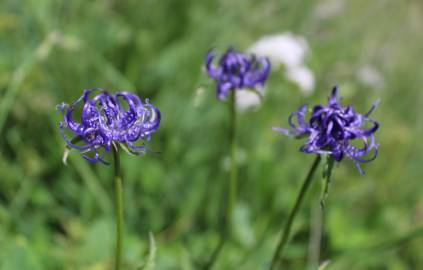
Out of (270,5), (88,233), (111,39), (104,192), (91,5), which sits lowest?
(88,233)

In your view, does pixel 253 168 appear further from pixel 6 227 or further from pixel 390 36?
pixel 390 36

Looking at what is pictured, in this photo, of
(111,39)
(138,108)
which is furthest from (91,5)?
(138,108)

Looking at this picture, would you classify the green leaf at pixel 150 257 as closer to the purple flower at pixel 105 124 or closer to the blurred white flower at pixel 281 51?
the purple flower at pixel 105 124

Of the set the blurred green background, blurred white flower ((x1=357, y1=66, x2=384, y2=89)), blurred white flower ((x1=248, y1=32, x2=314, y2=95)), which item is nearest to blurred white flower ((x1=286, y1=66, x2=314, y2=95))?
blurred white flower ((x1=248, y1=32, x2=314, y2=95))

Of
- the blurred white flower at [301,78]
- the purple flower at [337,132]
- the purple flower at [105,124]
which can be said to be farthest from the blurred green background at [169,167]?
the purple flower at [105,124]

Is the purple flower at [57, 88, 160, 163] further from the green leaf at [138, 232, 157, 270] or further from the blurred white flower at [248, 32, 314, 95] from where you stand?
the blurred white flower at [248, 32, 314, 95]

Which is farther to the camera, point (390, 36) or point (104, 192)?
point (390, 36)
